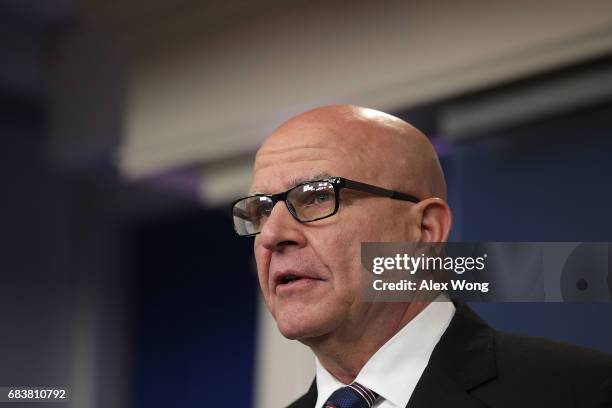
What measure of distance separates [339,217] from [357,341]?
0.15m

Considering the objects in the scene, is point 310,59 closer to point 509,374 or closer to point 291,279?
point 291,279

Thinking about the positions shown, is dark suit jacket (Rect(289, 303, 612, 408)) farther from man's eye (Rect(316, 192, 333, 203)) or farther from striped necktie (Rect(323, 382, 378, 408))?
man's eye (Rect(316, 192, 333, 203))

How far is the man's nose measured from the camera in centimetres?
96

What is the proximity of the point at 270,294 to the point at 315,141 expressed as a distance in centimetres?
19

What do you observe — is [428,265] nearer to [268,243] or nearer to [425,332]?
[425,332]

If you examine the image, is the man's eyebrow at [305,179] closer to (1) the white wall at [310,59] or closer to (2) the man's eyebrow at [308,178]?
(2) the man's eyebrow at [308,178]

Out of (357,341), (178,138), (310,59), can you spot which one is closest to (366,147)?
(357,341)

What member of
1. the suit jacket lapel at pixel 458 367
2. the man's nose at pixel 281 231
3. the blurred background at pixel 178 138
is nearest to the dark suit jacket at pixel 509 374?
the suit jacket lapel at pixel 458 367

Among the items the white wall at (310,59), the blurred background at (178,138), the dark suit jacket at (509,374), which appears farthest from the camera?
the blurred background at (178,138)

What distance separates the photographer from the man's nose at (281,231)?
3.16 feet

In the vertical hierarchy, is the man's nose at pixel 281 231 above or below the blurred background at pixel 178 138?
below

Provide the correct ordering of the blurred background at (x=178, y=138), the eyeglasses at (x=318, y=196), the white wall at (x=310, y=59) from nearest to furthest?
the eyeglasses at (x=318, y=196) < the white wall at (x=310, y=59) < the blurred background at (x=178, y=138)

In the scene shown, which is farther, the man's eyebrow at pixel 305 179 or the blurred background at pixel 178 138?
the blurred background at pixel 178 138

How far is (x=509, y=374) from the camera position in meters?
0.90
